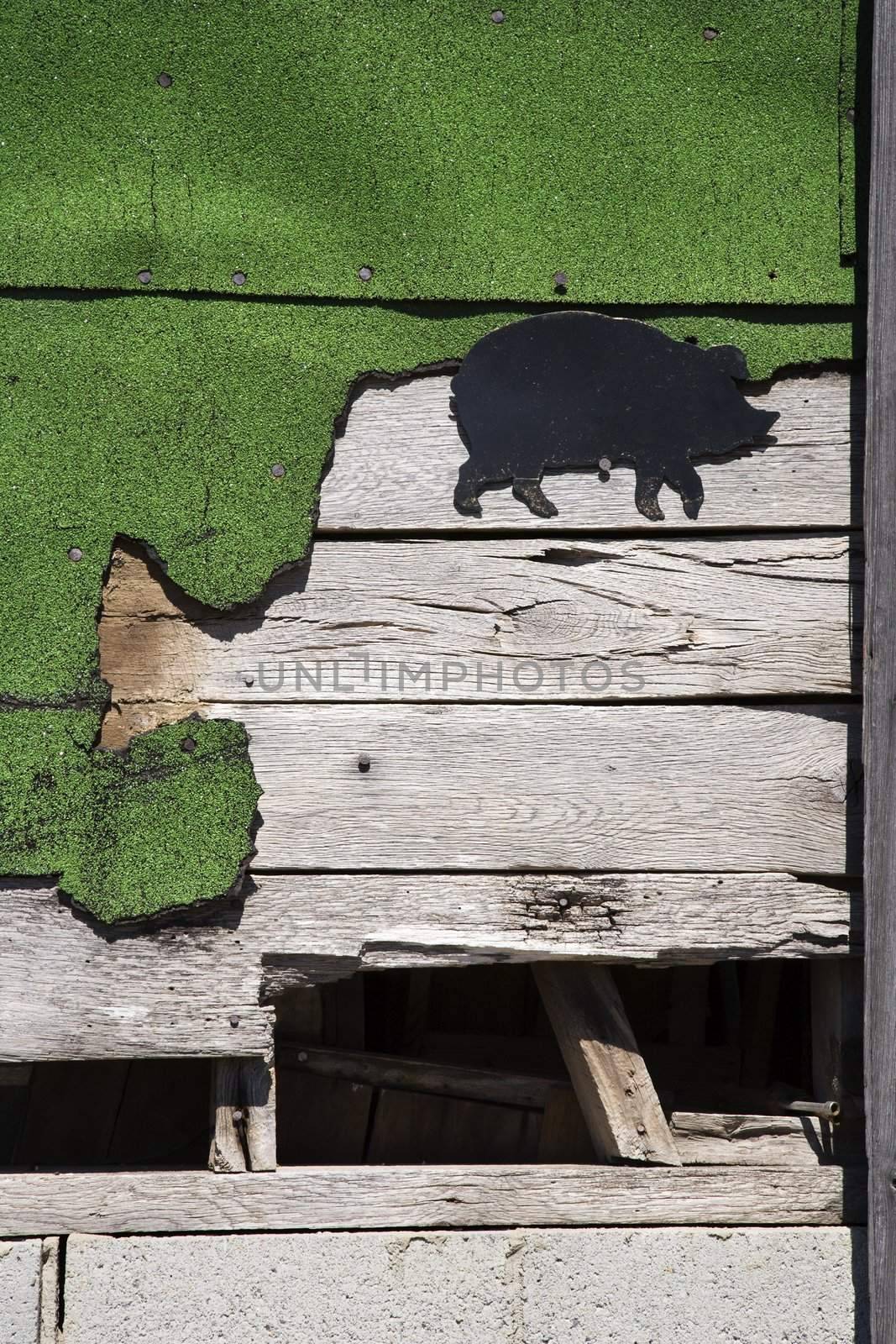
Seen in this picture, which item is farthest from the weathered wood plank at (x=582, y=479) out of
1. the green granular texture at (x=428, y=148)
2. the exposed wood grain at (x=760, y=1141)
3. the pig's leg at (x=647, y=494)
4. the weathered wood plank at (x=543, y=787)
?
the exposed wood grain at (x=760, y=1141)

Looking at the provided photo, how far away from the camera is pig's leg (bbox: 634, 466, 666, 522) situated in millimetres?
1967

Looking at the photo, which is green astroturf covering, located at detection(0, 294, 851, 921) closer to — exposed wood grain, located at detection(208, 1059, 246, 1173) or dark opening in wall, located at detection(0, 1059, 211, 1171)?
exposed wood grain, located at detection(208, 1059, 246, 1173)

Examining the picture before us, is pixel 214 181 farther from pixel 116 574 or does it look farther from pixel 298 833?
pixel 298 833

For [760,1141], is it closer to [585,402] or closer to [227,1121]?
[227,1121]

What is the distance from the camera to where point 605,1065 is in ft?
6.57

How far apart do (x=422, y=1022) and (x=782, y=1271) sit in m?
1.13

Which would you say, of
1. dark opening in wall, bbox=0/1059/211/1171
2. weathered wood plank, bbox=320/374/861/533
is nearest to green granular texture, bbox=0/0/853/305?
weathered wood plank, bbox=320/374/861/533

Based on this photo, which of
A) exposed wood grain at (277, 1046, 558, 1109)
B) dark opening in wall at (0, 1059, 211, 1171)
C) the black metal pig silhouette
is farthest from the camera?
dark opening in wall at (0, 1059, 211, 1171)

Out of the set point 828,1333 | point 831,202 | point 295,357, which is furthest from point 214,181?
point 828,1333

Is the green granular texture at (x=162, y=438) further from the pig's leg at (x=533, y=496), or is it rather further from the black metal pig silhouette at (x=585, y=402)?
the pig's leg at (x=533, y=496)

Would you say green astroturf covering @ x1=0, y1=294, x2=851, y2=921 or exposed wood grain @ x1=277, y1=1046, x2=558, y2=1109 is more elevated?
green astroturf covering @ x1=0, y1=294, x2=851, y2=921

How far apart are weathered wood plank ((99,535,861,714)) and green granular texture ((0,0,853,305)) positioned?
490 millimetres

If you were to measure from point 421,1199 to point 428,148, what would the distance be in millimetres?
1966

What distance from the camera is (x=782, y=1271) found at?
6.34 feet
